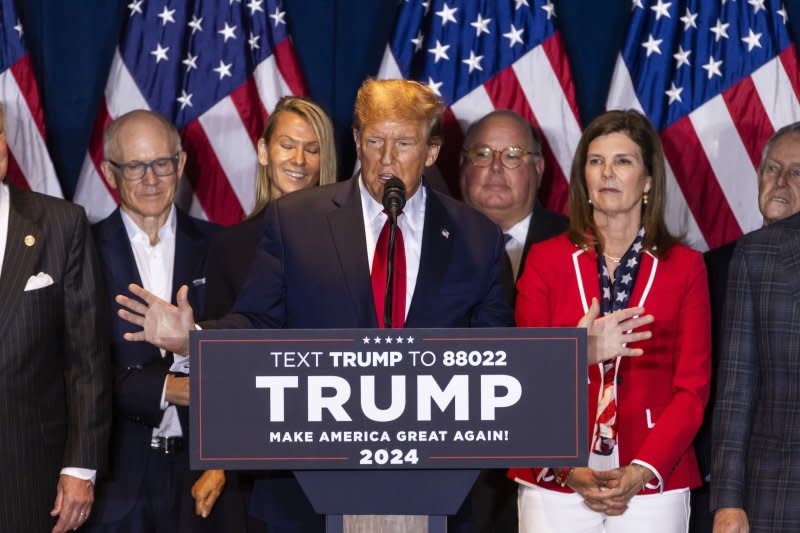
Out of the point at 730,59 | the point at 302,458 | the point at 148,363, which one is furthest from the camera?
the point at 730,59

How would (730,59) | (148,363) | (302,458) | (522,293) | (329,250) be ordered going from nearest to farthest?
1. (302,458)
2. (329,250)
3. (522,293)
4. (148,363)
5. (730,59)

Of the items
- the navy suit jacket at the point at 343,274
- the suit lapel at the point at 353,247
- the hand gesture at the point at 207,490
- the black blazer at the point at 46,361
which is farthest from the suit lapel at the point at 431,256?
the hand gesture at the point at 207,490

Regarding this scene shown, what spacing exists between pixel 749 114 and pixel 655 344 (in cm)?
162

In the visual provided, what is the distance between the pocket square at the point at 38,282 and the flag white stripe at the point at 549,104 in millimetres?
2194

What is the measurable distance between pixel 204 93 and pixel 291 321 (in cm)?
207

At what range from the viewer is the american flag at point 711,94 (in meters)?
4.59

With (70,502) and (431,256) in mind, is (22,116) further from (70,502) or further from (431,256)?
(431,256)

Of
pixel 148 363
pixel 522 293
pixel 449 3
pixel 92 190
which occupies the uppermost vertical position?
pixel 449 3

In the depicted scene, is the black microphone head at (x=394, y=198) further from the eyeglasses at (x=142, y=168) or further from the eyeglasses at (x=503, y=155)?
the eyeglasses at (x=503, y=155)

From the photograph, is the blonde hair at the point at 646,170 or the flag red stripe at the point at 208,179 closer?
the blonde hair at the point at 646,170

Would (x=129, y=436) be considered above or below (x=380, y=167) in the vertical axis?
below

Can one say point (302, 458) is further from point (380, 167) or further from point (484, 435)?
point (380, 167)

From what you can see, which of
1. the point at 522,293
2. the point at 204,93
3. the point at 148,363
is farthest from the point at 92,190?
the point at 522,293

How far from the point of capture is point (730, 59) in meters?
4.61
